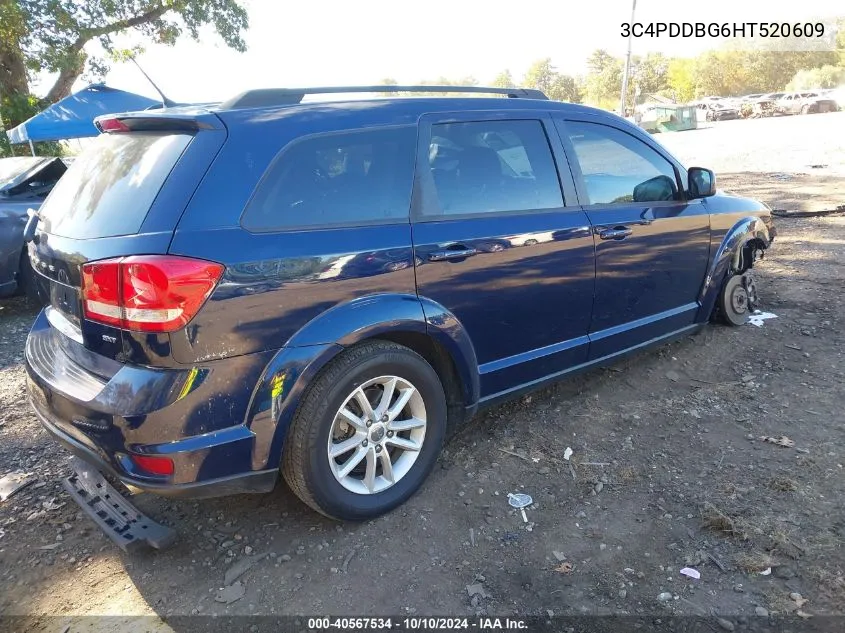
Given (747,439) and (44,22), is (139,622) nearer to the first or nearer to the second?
(747,439)

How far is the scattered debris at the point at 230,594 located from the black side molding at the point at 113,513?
1.10 feet

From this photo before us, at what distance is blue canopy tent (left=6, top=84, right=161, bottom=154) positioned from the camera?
496 inches

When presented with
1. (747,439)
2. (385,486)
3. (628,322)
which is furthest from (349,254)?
(747,439)

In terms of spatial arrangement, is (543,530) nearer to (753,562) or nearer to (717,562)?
(717,562)

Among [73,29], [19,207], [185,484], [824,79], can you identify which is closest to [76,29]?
[73,29]

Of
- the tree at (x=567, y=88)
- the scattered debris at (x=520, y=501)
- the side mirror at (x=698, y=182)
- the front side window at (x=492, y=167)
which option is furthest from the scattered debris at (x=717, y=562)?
the tree at (x=567, y=88)

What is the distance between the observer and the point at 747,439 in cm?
340

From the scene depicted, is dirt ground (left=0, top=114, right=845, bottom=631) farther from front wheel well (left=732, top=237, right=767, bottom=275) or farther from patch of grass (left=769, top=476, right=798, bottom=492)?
front wheel well (left=732, top=237, right=767, bottom=275)

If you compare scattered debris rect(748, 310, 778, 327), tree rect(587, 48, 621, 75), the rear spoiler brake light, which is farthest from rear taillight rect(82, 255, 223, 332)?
tree rect(587, 48, 621, 75)

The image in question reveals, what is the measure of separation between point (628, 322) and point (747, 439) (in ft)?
3.00

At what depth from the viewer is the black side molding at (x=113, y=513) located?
257cm

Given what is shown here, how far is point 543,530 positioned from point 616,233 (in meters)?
1.70

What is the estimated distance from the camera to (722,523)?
269 cm

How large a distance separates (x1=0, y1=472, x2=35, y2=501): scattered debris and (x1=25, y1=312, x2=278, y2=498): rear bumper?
1.00 meters
